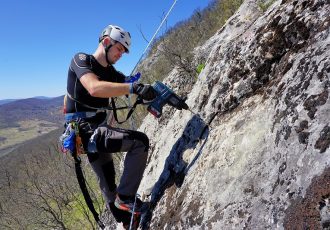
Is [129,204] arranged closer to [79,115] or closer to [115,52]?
[79,115]

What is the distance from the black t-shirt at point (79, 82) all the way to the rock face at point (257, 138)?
132 centimetres

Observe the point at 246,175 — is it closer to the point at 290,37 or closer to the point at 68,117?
the point at 290,37

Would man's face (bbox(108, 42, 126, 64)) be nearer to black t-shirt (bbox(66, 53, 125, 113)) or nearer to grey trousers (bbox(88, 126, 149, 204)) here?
black t-shirt (bbox(66, 53, 125, 113))

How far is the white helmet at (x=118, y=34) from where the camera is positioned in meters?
4.89

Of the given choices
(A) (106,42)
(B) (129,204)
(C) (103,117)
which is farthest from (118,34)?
(B) (129,204)

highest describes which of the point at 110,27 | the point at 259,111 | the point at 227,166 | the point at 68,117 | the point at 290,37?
the point at 110,27

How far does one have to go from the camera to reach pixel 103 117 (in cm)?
537

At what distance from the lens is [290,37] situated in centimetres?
402

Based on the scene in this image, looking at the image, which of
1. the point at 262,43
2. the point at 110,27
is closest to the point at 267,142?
the point at 262,43

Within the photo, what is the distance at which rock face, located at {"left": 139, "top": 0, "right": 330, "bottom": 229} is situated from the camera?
2.81 meters

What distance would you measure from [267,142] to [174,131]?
2377 millimetres

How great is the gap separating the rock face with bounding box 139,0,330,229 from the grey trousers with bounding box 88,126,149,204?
1.28 ft

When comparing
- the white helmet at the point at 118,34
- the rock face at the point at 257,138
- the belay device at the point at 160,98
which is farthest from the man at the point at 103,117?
the rock face at the point at 257,138

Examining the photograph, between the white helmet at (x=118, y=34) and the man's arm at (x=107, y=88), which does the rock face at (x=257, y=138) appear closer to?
the man's arm at (x=107, y=88)
